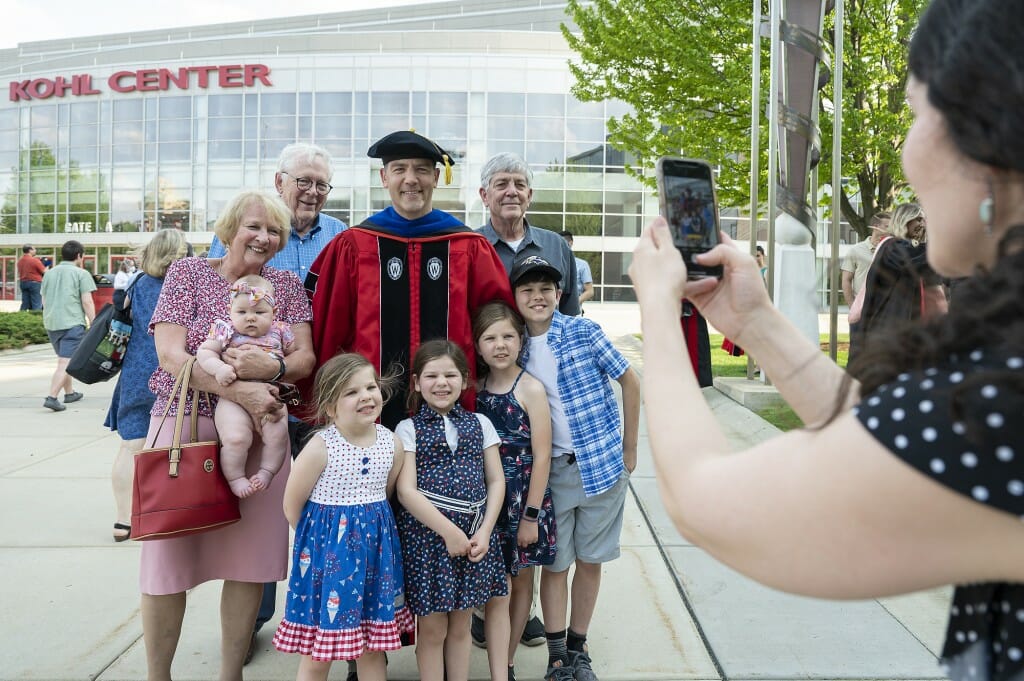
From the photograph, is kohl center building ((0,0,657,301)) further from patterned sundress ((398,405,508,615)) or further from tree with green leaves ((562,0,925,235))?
patterned sundress ((398,405,508,615))

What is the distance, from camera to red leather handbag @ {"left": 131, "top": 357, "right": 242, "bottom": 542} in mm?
2814

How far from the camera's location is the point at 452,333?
3.50 meters

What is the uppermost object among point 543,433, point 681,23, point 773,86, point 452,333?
point 681,23

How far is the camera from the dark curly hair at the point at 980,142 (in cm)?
86

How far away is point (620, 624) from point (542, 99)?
33.9 metres

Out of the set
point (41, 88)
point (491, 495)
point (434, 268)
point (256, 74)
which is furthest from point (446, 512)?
point (41, 88)

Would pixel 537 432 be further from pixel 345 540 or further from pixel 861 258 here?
pixel 861 258

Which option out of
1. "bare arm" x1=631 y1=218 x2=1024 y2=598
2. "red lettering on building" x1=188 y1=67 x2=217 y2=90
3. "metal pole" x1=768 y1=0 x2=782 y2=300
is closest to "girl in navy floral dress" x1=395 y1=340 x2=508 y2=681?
"bare arm" x1=631 y1=218 x2=1024 y2=598

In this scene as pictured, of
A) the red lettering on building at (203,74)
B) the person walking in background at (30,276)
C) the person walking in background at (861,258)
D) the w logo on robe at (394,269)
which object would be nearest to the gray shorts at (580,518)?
the w logo on robe at (394,269)

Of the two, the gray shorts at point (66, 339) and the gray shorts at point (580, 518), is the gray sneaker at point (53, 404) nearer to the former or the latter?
the gray shorts at point (66, 339)

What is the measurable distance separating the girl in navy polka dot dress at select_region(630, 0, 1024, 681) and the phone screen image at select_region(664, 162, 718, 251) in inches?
18.7

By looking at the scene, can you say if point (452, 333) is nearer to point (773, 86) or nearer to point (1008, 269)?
point (1008, 269)

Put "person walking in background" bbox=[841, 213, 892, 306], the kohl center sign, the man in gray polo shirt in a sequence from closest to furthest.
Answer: the man in gray polo shirt
"person walking in background" bbox=[841, 213, 892, 306]
the kohl center sign

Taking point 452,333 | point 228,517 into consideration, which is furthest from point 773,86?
point 228,517
